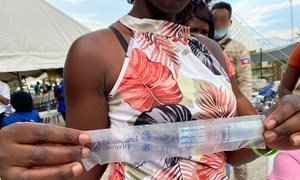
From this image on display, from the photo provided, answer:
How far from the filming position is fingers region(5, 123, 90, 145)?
2.08ft

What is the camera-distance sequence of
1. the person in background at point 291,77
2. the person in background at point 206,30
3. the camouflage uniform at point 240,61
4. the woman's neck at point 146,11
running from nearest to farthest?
the woman's neck at point 146,11, the person in background at point 206,30, the person in background at point 291,77, the camouflage uniform at point 240,61

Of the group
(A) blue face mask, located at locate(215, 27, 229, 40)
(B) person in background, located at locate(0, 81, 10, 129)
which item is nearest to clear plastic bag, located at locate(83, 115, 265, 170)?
(A) blue face mask, located at locate(215, 27, 229, 40)

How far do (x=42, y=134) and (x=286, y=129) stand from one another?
566 millimetres

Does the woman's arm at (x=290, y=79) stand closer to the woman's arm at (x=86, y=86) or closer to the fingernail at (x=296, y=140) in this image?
the fingernail at (x=296, y=140)

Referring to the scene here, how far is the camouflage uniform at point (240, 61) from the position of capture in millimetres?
3119

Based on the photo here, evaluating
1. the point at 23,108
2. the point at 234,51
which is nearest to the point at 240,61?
the point at 234,51

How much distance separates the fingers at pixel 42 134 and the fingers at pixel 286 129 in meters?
0.46

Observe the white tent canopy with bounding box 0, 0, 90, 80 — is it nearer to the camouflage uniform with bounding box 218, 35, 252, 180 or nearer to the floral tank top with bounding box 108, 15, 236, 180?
the camouflage uniform with bounding box 218, 35, 252, 180

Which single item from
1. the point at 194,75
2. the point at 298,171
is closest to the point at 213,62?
the point at 194,75

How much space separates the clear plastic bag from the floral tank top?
63 mm

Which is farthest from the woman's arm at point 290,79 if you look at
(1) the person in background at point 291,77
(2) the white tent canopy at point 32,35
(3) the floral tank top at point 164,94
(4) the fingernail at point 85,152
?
(2) the white tent canopy at point 32,35

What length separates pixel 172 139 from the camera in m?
0.80

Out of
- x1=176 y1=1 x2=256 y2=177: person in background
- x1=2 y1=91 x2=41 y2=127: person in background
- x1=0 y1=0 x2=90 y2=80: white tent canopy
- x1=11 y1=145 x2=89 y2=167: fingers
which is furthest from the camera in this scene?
x1=0 y1=0 x2=90 y2=80: white tent canopy

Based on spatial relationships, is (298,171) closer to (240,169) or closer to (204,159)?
(204,159)
